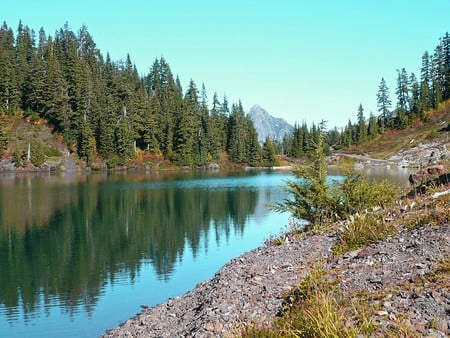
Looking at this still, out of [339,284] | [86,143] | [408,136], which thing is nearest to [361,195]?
[339,284]

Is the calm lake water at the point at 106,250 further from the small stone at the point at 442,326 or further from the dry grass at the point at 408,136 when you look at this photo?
the dry grass at the point at 408,136

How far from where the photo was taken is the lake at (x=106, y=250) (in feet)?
58.6

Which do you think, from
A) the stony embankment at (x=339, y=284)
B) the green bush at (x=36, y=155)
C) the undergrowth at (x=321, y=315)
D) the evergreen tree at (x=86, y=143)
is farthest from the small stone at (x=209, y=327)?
the evergreen tree at (x=86, y=143)

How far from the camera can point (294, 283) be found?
34.5ft

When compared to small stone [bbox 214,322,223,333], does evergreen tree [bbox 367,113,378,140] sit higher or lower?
higher

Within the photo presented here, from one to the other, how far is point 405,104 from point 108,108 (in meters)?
98.3

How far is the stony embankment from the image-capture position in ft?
22.8

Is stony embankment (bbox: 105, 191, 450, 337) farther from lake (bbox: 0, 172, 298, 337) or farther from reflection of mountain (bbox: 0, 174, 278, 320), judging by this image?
reflection of mountain (bbox: 0, 174, 278, 320)

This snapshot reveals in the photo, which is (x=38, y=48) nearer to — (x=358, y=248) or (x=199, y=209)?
(x=199, y=209)

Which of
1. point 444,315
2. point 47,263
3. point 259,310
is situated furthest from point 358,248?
point 47,263

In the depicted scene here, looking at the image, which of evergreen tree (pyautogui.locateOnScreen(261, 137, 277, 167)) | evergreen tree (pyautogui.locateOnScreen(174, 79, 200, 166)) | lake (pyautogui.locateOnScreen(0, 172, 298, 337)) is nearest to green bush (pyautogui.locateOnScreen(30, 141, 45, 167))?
evergreen tree (pyautogui.locateOnScreen(174, 79, 200, 166))

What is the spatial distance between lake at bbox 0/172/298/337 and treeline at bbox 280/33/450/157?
302 ft

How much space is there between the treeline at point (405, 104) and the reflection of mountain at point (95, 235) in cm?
8762

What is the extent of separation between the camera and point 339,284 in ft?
30.1
